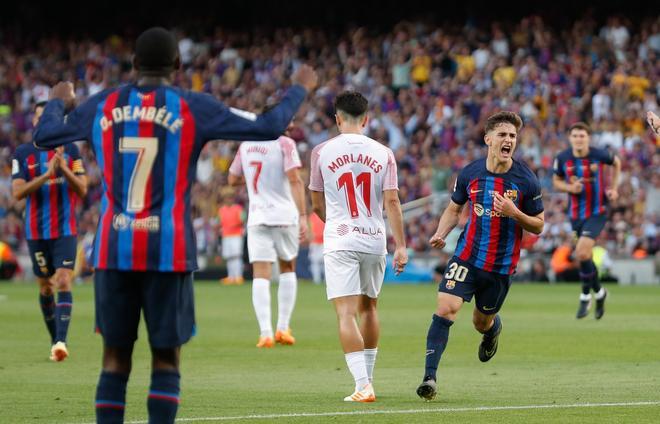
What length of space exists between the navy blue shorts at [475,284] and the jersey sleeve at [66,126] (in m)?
4.23

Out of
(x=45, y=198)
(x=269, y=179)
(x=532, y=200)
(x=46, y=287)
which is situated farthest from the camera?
(x=269, y=179)

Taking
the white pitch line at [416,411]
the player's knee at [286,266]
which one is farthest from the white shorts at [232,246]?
the white pitch line at [416,411]

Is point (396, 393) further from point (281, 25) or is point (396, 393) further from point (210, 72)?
point (281, 25)

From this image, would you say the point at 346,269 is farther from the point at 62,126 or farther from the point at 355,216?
the point at 62,126

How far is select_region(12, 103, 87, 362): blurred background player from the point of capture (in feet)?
42.2

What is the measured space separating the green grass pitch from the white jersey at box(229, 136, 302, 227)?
147 cm

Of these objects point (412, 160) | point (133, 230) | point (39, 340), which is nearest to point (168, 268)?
point (133, 230)

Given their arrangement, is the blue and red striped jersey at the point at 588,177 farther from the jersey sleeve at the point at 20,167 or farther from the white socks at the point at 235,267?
the white socks at the point at 235,267

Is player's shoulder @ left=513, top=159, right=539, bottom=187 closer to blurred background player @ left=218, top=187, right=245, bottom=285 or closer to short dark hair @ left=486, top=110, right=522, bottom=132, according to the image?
short dark hair @ left=486, top=110, right=522, bottom=132

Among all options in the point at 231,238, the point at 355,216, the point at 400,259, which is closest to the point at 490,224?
the point at 400,259

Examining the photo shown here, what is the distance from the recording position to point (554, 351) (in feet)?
44.9

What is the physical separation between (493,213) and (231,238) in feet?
69.7

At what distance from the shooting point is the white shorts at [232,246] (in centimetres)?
3134

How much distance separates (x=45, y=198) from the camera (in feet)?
43.1
